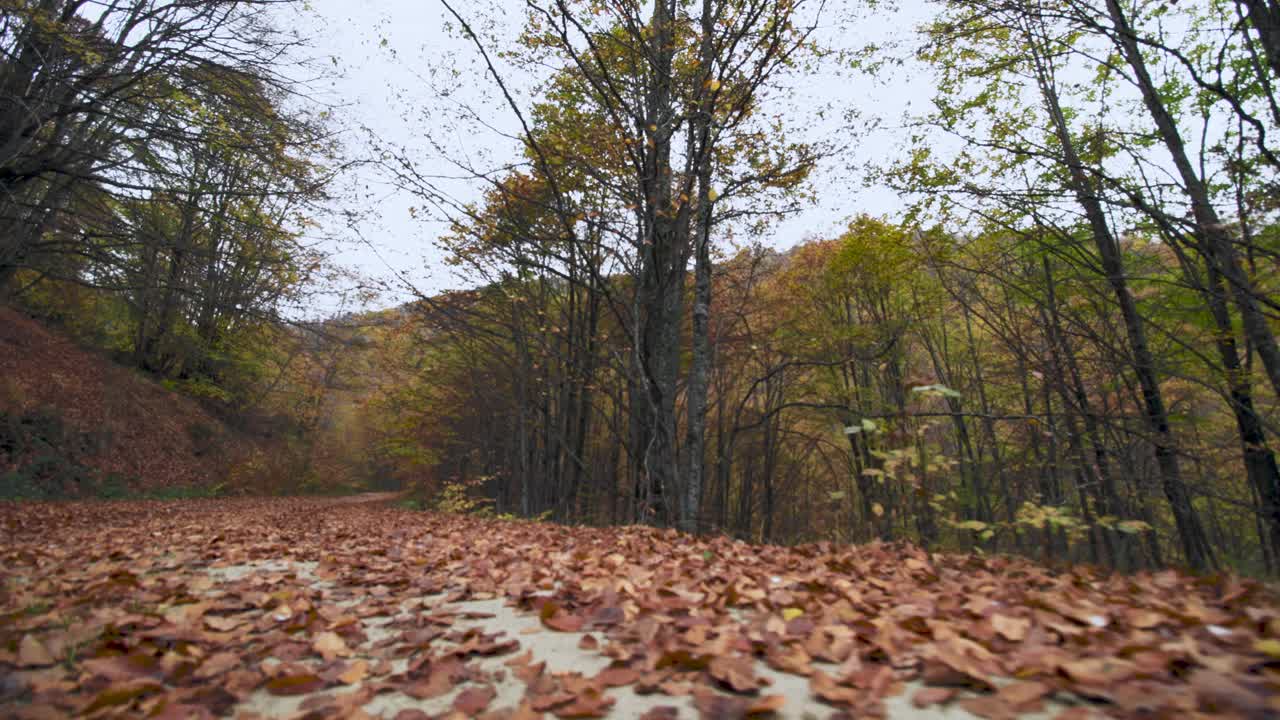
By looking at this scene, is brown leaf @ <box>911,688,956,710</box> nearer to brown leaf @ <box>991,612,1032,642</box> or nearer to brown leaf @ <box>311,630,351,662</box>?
brown leaf @ <box>991,612,1032,642</box>

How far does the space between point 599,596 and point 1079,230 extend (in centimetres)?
856

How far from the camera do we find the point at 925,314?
1226cm

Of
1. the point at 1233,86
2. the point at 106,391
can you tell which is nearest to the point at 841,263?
the point at 1233,86

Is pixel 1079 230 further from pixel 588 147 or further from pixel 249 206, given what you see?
pixel 249 206

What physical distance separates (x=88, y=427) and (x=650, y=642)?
677 inches

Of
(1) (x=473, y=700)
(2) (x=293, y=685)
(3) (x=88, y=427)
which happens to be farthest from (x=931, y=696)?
(3) (x=88, y=427)

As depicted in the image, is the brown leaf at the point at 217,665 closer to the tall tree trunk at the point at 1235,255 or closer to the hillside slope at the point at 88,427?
the tall tree trunk at the point at 1235,255

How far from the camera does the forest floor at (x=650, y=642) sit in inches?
51.5

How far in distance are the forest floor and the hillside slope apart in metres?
12.3

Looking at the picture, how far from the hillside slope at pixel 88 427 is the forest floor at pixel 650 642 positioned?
1232 centimetres

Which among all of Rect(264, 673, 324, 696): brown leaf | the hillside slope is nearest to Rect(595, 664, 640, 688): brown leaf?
Rect(264, 673, 324, 696): brown leaf

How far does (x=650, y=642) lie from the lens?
1.72 m

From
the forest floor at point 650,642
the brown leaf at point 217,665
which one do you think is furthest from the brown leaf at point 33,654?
the brown leaf at point 217,665

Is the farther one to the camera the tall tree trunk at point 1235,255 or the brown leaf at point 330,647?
the tall tree trunk at point 1235,255
